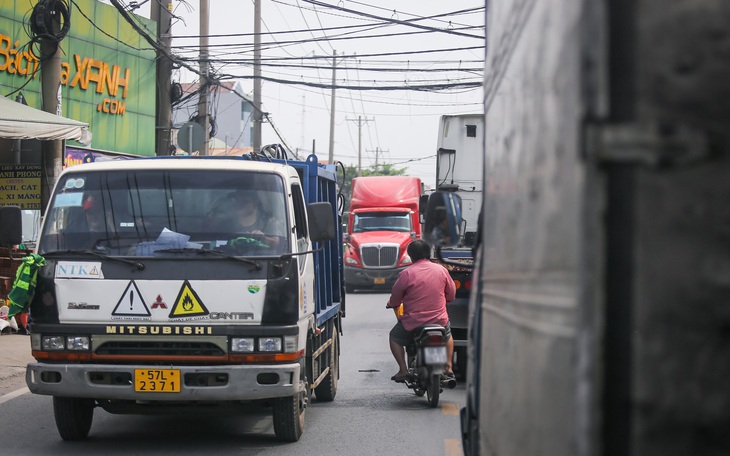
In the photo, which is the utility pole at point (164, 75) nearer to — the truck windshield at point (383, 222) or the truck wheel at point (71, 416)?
the truck windshield at point (383, 222)

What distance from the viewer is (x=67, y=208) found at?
7.32 metres

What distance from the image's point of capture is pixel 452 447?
740cm

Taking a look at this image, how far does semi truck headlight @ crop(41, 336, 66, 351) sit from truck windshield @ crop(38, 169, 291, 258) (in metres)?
0.64

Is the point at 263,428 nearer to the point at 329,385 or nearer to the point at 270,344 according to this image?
the point at 329,385

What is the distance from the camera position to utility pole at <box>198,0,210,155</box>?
69.9ft

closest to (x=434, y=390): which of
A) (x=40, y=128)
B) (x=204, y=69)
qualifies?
(x=40, y=128)

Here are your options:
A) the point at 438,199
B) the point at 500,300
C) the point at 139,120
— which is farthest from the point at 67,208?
the point at 139,120

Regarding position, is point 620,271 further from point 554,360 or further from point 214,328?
point 214,328

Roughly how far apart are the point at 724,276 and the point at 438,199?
10.3 ft

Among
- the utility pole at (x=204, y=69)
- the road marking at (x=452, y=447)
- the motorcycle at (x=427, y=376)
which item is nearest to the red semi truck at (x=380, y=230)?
the utility pole at (x=204, y=69)

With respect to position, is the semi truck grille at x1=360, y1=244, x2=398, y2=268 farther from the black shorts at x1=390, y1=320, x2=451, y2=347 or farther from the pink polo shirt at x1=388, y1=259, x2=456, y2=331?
the pink polo shirt at x1=388, y1=259, x2=456, y2=331

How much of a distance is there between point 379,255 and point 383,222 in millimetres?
1429

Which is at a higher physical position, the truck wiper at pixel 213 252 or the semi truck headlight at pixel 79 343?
the truck wiper at pixel 213 252

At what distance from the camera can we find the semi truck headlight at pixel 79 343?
6922 millimetres
